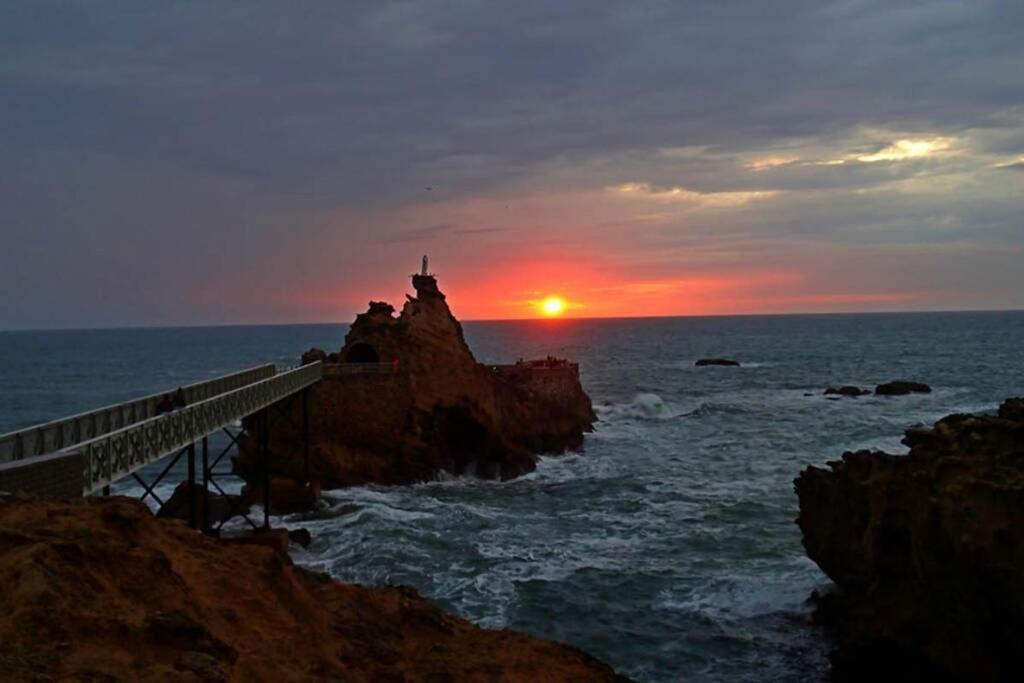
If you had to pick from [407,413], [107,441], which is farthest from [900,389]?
[107,441]

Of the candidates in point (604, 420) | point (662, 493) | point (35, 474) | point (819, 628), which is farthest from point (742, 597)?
point (604, 420)

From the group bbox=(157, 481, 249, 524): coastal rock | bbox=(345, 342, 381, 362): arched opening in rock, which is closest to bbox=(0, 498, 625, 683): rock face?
bbox=(157, 481, 249, 524): coastal rock

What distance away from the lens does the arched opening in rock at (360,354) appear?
46812mm

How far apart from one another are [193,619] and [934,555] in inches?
566

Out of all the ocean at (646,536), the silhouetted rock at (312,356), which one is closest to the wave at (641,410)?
the ocean at (646,536)

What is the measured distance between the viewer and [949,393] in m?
82.9

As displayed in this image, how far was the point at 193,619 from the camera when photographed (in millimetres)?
9773

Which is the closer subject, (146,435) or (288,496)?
(146,435)

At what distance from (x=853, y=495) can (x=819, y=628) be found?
3.65 metres

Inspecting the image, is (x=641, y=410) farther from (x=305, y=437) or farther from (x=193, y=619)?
(x=193, y=619)

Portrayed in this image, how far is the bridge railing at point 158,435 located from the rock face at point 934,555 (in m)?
16.1

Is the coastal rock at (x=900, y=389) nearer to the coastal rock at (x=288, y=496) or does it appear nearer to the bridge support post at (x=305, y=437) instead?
the bridge support post at (x=305, y=437)

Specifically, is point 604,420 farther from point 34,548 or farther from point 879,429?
point 34,548

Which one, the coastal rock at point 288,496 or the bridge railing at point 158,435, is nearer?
the bridge railing at point 158,435
